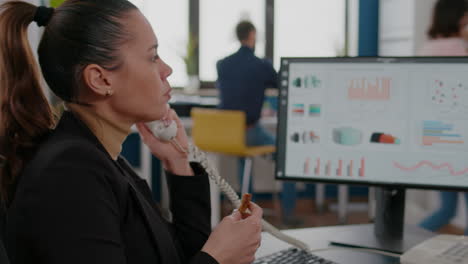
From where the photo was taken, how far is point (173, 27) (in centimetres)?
512

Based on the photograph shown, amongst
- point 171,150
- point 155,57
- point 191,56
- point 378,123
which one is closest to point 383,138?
point 378,123

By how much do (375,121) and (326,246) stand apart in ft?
1.05

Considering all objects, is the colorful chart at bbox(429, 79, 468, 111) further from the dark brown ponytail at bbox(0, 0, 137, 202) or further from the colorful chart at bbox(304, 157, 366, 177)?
the dark brown ponytail at bbox(0, 0, 137, 202)

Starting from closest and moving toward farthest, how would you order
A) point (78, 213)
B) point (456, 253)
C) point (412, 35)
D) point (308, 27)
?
point (78, 213) < point (456, 253) < point (412, 35) < point (308, 27)

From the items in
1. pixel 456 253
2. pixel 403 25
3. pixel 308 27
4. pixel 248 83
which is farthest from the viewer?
pixel 308 27

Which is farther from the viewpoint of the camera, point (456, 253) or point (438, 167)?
point (438, 167)

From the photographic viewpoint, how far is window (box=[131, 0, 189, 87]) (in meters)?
5.00


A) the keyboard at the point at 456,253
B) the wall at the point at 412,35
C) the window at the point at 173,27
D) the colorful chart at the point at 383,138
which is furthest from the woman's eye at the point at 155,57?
the window at the point at 173,27

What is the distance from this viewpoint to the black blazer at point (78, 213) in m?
0.81

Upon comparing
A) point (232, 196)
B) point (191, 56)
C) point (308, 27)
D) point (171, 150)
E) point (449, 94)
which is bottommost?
point (232, 196)

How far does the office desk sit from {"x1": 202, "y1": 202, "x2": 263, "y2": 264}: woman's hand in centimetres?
26

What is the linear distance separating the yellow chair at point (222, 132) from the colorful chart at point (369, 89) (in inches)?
91.1

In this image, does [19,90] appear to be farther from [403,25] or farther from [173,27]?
[173,27]

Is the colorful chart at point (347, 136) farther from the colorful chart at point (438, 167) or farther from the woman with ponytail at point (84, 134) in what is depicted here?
the woman with ponytail at point (84, 134)
